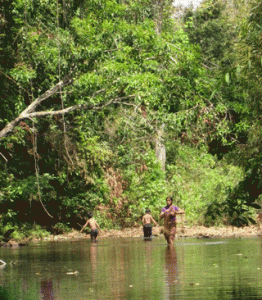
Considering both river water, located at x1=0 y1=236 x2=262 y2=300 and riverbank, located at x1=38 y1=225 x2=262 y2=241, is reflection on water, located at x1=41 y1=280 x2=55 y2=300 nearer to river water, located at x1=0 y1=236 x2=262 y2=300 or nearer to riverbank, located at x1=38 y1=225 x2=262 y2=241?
river water, located at x1=0 y1=236 x2=262 y2=300

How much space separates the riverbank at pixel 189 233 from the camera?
36.8 meters

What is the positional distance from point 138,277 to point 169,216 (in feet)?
32.7

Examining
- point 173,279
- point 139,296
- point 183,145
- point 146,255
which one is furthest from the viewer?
point 183,145

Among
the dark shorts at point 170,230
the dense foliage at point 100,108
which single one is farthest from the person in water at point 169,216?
the dense foliage at point 100,108

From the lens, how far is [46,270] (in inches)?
682

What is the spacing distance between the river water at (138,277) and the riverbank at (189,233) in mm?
14983

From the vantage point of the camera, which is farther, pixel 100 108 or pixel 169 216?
pixel 100 108

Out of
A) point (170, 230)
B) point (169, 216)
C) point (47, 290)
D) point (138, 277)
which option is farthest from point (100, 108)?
point (47, 290)

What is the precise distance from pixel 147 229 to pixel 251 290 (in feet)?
72.2

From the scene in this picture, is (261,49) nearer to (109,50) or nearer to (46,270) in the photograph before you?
(46,270)

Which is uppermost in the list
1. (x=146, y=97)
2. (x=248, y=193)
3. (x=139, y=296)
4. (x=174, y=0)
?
(x=174, y=0)

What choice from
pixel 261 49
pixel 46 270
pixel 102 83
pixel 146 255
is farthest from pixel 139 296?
pixel 102 83

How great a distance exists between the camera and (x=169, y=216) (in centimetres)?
2453

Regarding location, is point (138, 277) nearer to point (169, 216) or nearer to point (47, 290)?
point (47, 290)
